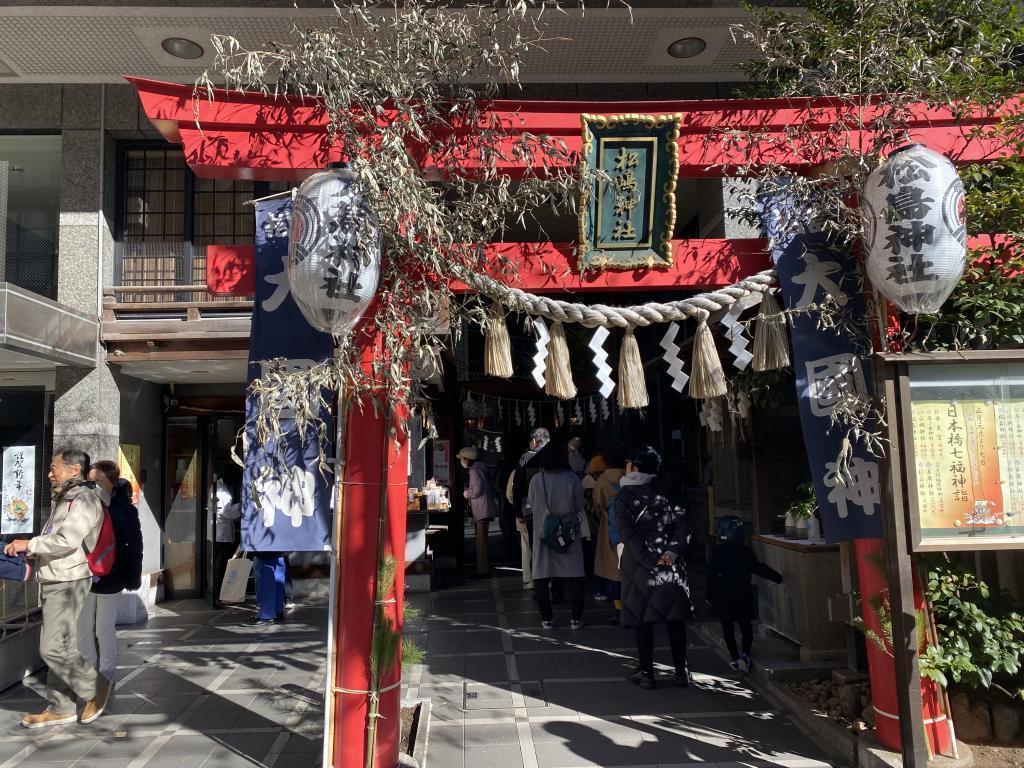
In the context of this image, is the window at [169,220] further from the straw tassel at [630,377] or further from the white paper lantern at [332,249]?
the straw tassel at [630,377]

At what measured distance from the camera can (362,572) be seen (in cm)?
476

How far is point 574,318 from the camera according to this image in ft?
15.7

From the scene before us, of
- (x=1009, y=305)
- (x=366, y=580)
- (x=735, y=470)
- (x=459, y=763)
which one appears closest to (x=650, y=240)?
(x=1009, y=305)

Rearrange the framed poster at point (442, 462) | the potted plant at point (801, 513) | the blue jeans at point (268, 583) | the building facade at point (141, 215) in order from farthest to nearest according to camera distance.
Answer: the framed poster at point (442, 462) → the blue jeans at point (268, 583) → the building facade at point (141, 215) → the potted plant at point (801, 513)

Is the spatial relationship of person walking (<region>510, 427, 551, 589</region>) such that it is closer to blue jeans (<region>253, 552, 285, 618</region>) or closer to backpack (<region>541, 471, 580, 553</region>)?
backpack (<region>541, 471, 580, 553</region>)

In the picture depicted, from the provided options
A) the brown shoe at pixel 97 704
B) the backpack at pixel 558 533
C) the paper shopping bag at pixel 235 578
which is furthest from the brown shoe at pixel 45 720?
the backpack at pixel 558 533

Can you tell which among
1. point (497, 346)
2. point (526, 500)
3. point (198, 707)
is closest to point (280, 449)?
point (497, 346)

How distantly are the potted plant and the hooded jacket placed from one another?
21.5 feet

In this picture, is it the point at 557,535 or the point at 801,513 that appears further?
the point at 557,535

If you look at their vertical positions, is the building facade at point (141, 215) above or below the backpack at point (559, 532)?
above

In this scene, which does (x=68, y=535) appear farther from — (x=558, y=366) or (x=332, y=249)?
(x=558, y=366)

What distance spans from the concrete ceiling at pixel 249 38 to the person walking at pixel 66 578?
18.5 feet

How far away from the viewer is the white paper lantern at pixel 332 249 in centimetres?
420

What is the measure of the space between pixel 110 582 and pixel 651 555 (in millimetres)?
4884
